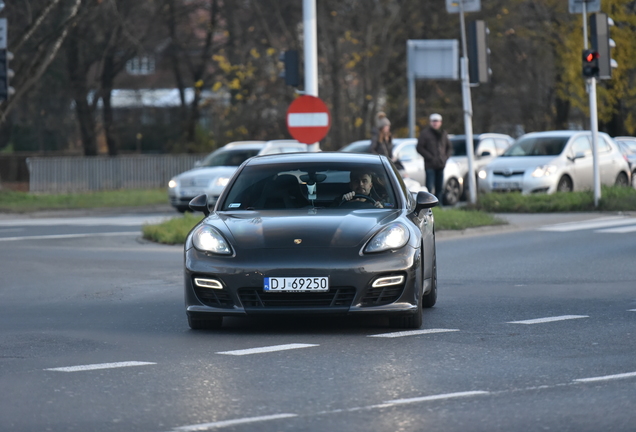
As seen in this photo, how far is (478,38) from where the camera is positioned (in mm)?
22844

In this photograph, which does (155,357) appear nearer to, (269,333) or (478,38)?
(269,333)

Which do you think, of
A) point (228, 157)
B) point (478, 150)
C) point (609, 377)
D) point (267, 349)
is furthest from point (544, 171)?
point (609, 377)

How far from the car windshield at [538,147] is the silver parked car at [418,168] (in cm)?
122

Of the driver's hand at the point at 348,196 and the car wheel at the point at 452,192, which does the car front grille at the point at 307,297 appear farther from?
the car wheel at the point at 452,192

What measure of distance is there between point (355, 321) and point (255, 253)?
127 cm

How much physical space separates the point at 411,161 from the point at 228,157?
4.26m

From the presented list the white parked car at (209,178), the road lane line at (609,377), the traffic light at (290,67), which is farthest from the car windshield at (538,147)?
the road lane line at (609,377)

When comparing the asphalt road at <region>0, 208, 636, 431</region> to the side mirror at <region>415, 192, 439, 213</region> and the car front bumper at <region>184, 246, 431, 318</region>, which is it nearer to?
the car front bumper at <region>184, 246, 431, 318</region>

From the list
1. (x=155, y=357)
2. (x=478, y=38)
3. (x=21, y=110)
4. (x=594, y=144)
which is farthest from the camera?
(x=21, y=110)

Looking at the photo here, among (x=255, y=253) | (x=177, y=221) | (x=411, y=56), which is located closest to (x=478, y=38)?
(x=177, y=221)

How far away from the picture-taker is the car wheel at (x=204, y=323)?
9.43m

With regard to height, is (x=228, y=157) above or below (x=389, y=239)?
below

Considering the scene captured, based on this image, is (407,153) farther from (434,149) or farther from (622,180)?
(622,180)

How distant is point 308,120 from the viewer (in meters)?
20.2
